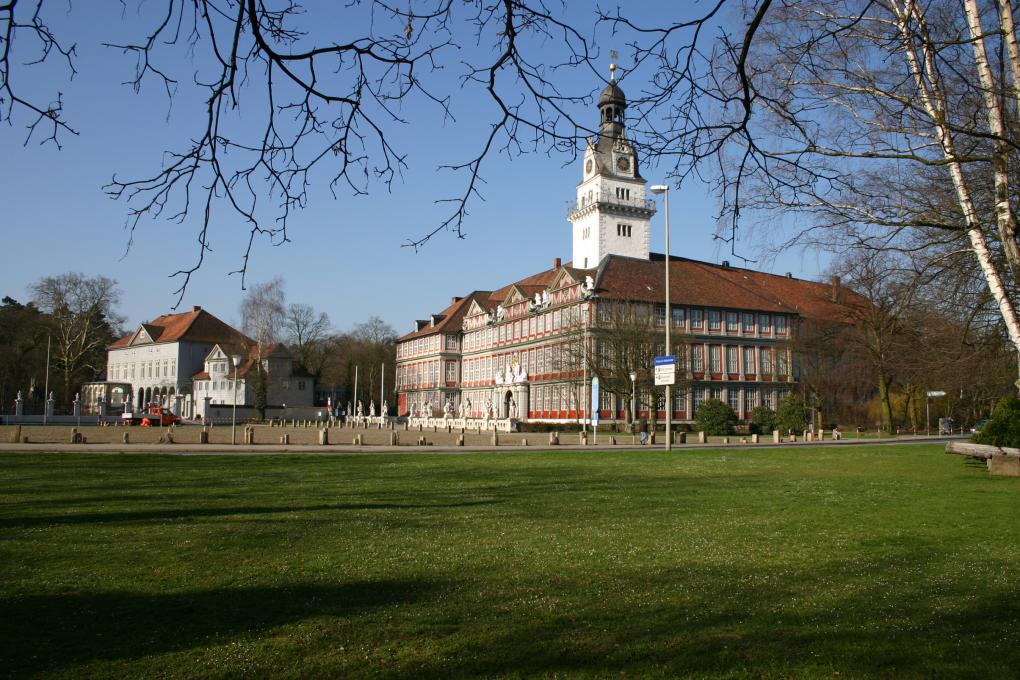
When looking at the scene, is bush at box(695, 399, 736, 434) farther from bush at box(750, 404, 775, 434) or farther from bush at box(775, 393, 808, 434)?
bush at box(750, 404, 775, 434)

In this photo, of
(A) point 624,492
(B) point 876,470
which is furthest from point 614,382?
(A) point 624,492

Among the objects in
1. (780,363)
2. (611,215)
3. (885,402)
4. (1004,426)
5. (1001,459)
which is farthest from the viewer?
(611,215)

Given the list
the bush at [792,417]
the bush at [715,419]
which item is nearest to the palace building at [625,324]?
the bush at [715,419]

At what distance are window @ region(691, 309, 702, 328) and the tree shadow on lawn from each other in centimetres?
6364

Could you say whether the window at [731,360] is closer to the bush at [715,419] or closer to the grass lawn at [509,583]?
the bush at [715,419]

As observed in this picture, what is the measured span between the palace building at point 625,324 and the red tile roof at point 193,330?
1463 inches

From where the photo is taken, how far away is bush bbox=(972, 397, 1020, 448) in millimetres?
17812

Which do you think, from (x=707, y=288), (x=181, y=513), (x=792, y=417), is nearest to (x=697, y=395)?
(x=707, y=288)

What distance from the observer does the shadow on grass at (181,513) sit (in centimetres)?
1030

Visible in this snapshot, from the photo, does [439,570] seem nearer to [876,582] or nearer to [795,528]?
[876,582]

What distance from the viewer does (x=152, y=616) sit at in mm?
5852

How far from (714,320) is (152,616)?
66863mm

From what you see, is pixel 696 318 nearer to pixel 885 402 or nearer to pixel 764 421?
pixel 764 421

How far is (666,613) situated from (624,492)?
29.0ft
